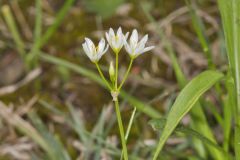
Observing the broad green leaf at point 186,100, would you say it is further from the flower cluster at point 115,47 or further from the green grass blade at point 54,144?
the green grass blade at point 54,144

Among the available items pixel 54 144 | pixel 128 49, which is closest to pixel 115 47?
pixel 128 49

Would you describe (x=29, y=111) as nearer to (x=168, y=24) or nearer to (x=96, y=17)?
(x=96, y=17)

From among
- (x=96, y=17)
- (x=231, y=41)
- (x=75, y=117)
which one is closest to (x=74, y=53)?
(x=96, y=17)

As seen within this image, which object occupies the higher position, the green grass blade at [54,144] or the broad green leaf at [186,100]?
the green grass blade at [54,144]

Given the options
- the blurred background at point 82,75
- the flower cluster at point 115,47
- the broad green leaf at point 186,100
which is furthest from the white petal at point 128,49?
the blurred background at point 82,75

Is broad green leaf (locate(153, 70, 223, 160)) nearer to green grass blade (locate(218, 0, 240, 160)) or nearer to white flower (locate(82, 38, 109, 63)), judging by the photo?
green grass blade (locate(218, 0, 240, 160))

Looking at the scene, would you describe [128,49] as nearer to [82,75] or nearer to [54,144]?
[54,144]

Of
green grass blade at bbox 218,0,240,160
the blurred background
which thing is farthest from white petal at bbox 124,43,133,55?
the blurred background
